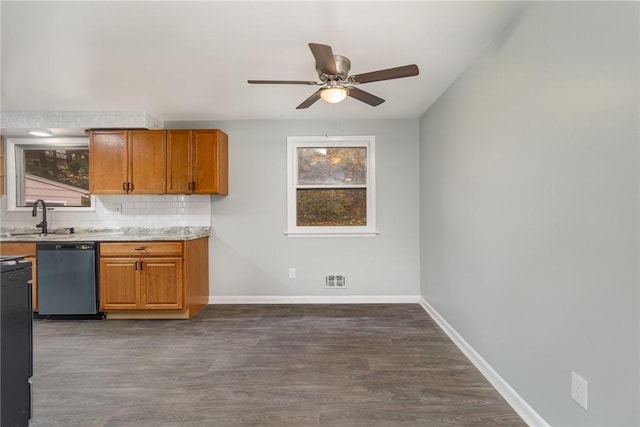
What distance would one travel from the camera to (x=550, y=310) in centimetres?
156

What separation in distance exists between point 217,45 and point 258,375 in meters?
2.38

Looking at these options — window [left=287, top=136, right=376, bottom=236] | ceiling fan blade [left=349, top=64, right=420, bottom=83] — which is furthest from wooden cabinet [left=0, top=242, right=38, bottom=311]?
ceiling fan blade [left=349, top=64, right=420, bottom=83]

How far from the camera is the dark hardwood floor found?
5.97 ft

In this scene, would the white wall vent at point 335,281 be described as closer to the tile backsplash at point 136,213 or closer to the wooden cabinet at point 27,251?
the tile backsplash at point 136,213

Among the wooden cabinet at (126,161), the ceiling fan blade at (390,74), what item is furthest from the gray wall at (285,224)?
the ceiling fan blade at (390,74)

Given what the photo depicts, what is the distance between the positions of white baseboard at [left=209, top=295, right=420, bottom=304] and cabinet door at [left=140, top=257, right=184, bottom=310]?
2.34ft

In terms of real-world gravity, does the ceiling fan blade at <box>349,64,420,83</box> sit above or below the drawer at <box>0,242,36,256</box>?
above

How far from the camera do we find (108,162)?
3.63m

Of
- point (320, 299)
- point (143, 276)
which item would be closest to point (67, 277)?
point (143, 276)

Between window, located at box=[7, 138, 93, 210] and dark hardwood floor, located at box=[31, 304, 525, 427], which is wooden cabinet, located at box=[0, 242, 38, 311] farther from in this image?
window, located at box=[7, 138, 93, 210]

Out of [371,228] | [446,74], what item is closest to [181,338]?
[371,228]

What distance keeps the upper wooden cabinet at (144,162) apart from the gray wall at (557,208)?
2.89m

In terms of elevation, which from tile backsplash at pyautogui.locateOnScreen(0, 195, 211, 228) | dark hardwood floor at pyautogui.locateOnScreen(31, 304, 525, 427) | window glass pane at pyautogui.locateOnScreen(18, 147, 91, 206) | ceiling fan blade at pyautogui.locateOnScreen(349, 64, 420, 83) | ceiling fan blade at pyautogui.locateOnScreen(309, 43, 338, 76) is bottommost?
dark hardwood floor at pyautogui.locateOnScreen(31, 304, 525, 427)

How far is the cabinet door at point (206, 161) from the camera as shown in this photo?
3.64 meters
